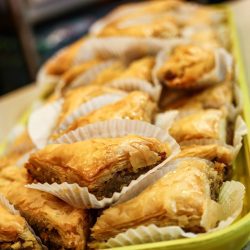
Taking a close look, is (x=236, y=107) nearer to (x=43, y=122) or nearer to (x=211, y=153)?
(x=211, y=153)

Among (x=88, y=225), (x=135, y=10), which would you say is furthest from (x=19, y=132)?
(x=135, y=10)

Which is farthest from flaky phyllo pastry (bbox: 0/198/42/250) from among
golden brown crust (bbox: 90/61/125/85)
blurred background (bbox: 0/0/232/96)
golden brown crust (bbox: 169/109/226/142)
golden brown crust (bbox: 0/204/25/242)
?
blurred background (bbox: 0/0/232/96)

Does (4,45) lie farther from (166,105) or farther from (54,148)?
(54,148)

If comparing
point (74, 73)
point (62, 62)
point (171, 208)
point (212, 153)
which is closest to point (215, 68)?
point (212, 153)

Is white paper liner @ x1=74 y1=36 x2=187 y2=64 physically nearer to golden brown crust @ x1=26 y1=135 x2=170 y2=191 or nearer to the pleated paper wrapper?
the pleated paper wrapper

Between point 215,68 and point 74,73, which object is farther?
point 74,73

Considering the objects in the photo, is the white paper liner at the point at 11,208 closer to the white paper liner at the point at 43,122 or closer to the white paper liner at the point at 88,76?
the white paper liner at the point at 43,122

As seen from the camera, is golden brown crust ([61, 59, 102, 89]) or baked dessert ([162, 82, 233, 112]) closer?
baked dessert ([162, 82, 233, 112])
